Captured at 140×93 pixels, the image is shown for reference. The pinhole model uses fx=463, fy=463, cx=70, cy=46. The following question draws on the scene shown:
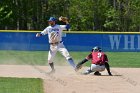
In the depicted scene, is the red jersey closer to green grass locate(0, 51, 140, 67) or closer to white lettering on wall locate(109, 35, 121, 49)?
green grass locate(0, 51, 140, 67)

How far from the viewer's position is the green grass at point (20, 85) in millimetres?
10539

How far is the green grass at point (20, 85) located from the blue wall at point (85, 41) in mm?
15528

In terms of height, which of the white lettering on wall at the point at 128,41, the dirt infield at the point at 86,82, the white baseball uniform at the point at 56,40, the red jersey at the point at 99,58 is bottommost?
the white lettering on wall at the point at 128,41

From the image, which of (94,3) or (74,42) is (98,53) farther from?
(94,3)

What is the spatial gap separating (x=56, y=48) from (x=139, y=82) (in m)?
3.36

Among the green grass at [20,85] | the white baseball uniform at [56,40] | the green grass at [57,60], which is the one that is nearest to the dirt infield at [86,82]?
the green grass at [20,85]

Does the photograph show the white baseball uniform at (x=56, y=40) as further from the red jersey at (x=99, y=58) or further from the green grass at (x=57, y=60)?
the green grass at (x=57, y=60)

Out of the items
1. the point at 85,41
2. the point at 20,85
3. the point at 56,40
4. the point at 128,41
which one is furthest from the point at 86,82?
the point at 128,41

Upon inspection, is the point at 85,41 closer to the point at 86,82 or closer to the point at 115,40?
the point at 115,40

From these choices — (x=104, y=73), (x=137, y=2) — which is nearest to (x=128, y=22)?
(x=137, y=2)

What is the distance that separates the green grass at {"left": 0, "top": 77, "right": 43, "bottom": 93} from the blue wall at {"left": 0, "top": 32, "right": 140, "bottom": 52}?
15528mm

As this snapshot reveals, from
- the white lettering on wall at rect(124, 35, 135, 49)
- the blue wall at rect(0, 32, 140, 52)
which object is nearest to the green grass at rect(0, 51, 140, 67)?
the white lettering on wall at rect(124, 35, 135, 49)

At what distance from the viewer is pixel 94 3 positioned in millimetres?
49594

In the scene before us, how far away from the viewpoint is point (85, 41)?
93.4ft
